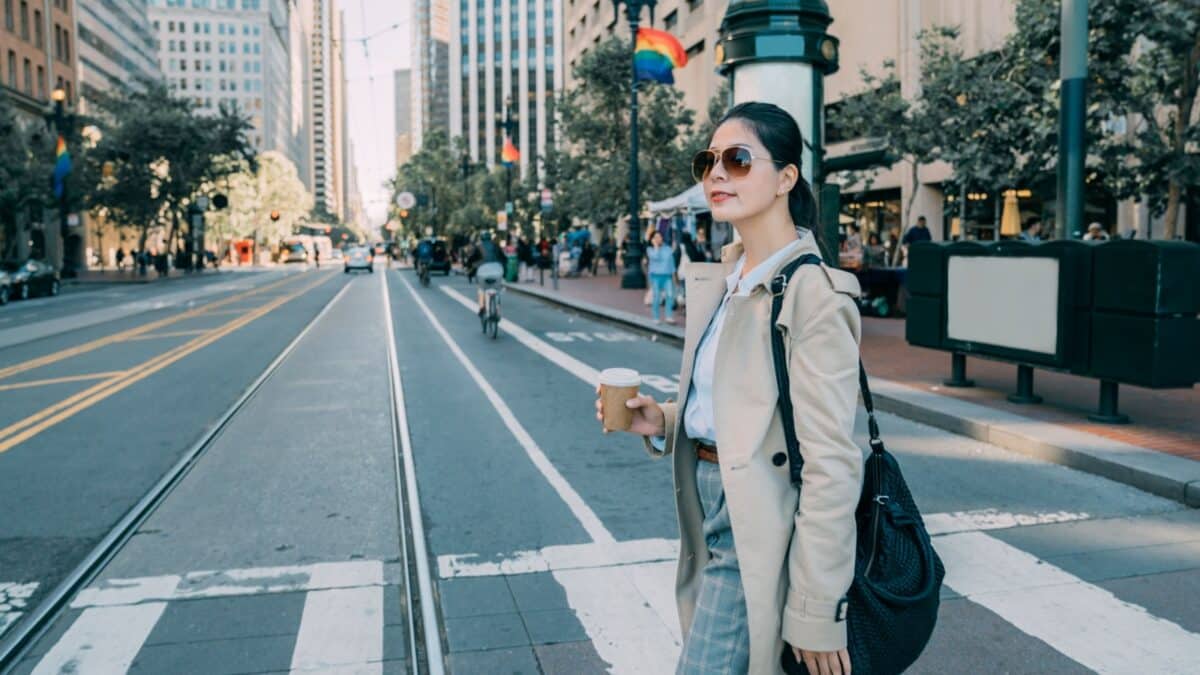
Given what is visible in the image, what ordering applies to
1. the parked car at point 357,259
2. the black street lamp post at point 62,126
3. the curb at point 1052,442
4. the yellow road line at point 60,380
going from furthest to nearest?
the parked car at point 357,259 → the black street lamp post at point 62,126 → the yellow road line at point 60,380 → the curb at point 1052,442

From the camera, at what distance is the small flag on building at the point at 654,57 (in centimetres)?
2508

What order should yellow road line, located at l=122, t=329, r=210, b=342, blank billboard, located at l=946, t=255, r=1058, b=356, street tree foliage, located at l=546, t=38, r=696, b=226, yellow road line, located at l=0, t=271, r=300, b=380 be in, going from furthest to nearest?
street tree foliage, located at l=546, t=38, r=696, b=226, yellow road line, located at l=122, t=329, r=210, b=342, yellow road line, located at l=0, t=271, r=300, b=380, blank billboard, located at l=946, t=255, r=1058, b=356

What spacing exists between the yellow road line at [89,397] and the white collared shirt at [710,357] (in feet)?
24.9

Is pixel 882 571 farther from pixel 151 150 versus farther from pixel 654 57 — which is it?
pixel 151 150

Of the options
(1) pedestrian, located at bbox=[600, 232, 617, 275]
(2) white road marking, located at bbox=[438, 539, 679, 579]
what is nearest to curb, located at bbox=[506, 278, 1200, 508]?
(2) white road marking, located at bbox=[438, 539, 679, 579]

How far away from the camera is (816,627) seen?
2.04 m

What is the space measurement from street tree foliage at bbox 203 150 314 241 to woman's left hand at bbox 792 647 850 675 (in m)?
86.2

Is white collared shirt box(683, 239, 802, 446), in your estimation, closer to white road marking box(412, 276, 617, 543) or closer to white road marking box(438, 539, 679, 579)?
white road marking box(438, 539, 679, 579)

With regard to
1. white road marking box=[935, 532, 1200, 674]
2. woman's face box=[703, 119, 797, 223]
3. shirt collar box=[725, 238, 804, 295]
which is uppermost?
woman's face box=[703, 119, 797, 223]

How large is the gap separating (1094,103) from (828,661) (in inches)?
644

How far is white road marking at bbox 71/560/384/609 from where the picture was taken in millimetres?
4819

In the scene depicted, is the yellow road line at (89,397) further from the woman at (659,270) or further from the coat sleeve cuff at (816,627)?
the coat sleeve cuff at (816,627)

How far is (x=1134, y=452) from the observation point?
719 cm

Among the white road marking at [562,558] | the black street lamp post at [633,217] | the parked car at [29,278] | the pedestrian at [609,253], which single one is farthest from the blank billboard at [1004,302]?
the pedestrian at [609,253]
